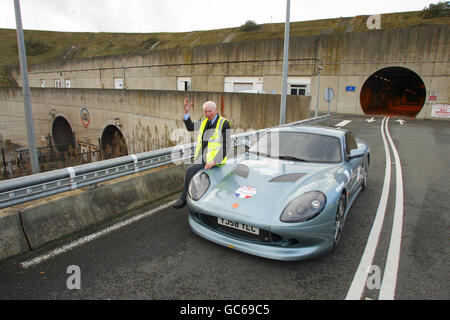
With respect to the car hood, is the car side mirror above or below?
above

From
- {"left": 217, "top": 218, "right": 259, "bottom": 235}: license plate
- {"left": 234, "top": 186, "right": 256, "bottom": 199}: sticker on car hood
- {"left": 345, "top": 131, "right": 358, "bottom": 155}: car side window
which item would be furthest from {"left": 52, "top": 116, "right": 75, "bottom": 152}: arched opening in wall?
{"left": 217, "top": 218, "right": 259, "bottom": 235}: license plate

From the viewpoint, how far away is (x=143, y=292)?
290 cm

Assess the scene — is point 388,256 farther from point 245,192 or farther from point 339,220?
point 245,192

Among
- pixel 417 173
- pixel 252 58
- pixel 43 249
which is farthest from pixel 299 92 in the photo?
pixel 43 249

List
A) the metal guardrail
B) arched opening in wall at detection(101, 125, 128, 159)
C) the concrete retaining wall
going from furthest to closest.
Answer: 1. arched opening in wall at detection(101, 125, 128, 159)
2. the concrete retaining wall
3. the metal guardrail

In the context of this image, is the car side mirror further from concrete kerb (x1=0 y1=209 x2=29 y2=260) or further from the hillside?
the hillside

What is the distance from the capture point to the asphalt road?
2914mm

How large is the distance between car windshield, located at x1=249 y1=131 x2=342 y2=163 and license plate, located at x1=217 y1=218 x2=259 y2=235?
1682mm

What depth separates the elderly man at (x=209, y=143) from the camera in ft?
15.5

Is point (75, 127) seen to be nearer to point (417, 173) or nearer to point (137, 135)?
point (137, 135)

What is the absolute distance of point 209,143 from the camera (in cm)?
479

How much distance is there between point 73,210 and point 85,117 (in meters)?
26.2

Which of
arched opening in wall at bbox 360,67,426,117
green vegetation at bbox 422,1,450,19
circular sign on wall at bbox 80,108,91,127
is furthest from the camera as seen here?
green vegetation at bbox 422,1,450,19
